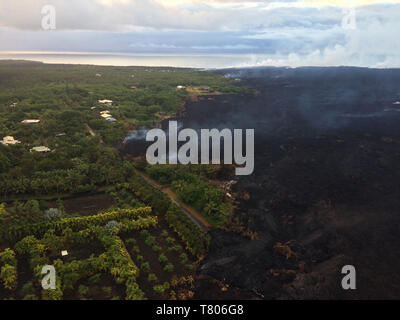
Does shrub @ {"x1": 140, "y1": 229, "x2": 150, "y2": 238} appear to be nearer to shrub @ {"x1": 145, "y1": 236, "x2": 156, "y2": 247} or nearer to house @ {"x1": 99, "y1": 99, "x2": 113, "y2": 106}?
shrub @ {"x1": 145, "y1": 236, "x2": 156, "y2": 247}

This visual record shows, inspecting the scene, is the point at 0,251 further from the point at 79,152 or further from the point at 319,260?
the point at 319,260

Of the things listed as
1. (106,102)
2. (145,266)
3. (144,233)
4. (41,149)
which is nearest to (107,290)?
(145,266)

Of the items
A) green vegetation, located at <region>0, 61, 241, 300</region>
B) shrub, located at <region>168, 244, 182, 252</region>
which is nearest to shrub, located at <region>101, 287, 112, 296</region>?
green vegetation, located at <region>0, 61, 241, 300</region>

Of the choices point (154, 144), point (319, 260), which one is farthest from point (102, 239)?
point (154, 144)

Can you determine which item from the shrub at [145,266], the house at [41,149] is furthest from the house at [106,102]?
the shrub at [145,266]

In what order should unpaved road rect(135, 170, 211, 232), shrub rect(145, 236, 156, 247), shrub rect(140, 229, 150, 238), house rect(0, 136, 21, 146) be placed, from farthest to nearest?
1. house rect(0, 136, 21, 146)
2. unpaved road rect(135, 170, 211, 232)
3. shrub rect(140, 229, 150, 238)
4. shrub rect(145, 236, 156, 247)

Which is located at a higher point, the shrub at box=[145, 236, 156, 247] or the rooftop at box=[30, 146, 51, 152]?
the rooftop at box=[30, 146, 51, 152]

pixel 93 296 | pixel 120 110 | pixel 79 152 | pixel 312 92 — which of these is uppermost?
pixel 312 92

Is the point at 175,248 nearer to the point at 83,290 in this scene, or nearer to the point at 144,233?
the point at 144,233
